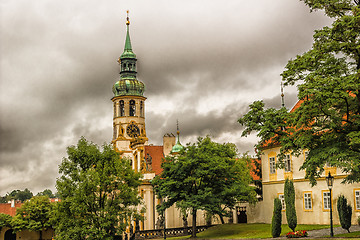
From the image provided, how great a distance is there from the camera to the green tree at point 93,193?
3608cm

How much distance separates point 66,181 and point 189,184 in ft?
34.7

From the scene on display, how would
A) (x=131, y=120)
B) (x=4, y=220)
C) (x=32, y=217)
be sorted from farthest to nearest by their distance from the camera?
1. (x=131, y=120)
2. (x=4, y=220)
3. (x=32, y=217)

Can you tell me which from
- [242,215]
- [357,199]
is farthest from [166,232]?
[357,199]

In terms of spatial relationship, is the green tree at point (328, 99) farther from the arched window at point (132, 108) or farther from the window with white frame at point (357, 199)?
the arched window at point (132, 108)

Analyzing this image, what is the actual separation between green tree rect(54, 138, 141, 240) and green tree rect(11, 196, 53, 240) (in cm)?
3928

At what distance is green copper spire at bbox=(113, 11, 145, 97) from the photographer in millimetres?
82875

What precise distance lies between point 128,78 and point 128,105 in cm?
535

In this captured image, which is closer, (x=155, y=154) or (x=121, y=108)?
(x=155, y=154)

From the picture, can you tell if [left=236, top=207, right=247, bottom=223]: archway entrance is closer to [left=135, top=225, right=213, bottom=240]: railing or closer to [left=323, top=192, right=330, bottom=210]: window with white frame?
[left=135, top=225, right=213, bottom=240]: railing

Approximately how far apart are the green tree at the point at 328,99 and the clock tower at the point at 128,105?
54846 millimetres

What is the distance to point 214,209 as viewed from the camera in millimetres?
38281

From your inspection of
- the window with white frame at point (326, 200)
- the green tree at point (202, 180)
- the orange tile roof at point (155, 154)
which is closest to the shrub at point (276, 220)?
the green tree at point (202, 180)

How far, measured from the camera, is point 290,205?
31.6m

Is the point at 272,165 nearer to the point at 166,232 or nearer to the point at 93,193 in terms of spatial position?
Result: the point at 166,232
